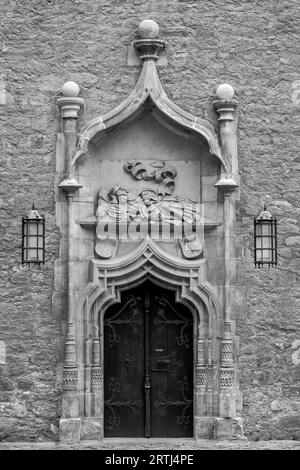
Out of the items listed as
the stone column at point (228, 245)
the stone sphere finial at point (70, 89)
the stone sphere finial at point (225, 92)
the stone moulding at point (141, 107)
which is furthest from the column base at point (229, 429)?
the stone sphere finial at point (70, 89)

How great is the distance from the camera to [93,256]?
60.3 ft

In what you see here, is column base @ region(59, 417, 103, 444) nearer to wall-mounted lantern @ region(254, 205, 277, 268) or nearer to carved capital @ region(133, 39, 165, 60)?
wall-mounted lantern @ region(254, 205, 277, 268)

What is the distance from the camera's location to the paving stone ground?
701 inches

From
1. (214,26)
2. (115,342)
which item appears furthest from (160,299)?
(214,26)

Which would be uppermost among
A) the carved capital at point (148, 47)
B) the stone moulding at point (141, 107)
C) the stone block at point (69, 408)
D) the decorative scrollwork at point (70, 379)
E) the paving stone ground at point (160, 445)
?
the carved capital at point (148, 47)

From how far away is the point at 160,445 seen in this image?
1802 centimetres

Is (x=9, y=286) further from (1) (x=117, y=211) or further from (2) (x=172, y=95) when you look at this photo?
(2) (x=172, y=95)

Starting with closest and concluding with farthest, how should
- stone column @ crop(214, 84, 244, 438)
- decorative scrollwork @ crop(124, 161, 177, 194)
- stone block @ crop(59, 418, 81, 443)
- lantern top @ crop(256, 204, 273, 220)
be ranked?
stone block @ crop(59, 418, 81, 443) → stone column @ crop(214, 84, 244, 438) → lantern top @ crop(256, 204, 273, 220) → decorative scrollwork @ crop(124, 161, 177, 194)

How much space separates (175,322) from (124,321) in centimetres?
55

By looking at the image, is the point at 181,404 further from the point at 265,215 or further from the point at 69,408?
the point at 265,215

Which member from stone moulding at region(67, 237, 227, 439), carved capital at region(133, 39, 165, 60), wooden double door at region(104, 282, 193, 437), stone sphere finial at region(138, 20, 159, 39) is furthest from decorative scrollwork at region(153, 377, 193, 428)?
stone sphere finial at region(138, 20, 159, 39)

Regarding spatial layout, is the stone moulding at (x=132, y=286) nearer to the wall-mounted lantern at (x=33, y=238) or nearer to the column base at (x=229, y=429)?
the column base at (x=229, y=429)

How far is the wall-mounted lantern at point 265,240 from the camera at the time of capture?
1839cm

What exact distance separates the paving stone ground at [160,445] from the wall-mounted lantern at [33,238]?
6.31ft
